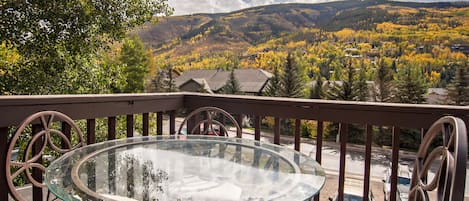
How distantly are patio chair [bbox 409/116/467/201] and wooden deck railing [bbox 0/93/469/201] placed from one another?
0.60m

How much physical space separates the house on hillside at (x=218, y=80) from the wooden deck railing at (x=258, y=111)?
2232 cm

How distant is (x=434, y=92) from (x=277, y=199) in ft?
69.8

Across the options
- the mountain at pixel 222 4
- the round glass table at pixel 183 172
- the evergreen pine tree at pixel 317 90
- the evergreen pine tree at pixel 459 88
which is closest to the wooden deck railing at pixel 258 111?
the round glass table at pixel 183 172

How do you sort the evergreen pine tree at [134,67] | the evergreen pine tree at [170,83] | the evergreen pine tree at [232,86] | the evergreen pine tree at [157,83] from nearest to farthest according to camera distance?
1. the evergreen pine tree at [134,67]
2. the evergreen pine tree at [232,86]
3. the evergreen pine tree at [157,83]
4. the evergreen pine tree at [170,83]

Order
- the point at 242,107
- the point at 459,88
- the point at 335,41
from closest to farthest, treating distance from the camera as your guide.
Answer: the point at 242,107 < the point at 459,88 < the point at 335,41

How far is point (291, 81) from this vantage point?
2202cm

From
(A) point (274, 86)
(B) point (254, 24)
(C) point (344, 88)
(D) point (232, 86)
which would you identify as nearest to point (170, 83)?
(D) point (232, 86)

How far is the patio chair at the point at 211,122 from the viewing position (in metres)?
2.03

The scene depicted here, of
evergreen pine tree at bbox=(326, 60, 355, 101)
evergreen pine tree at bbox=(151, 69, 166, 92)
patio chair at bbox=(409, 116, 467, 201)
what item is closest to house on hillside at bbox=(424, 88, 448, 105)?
evergreen pine tree at bbox=(326, 60, 355, 101)

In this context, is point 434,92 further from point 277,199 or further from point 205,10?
point 205,10

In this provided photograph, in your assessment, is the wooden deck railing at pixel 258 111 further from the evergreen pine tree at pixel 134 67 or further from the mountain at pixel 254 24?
the mountain at pixel 254 24

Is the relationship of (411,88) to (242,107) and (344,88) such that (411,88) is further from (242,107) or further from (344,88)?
(242,107)

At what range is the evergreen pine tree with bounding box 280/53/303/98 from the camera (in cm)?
2184

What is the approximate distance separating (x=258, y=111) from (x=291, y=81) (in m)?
20.4
